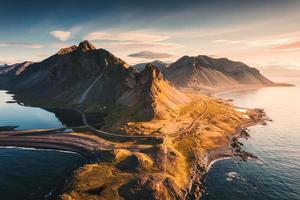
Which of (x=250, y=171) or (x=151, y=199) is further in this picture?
(x=250, y=171)

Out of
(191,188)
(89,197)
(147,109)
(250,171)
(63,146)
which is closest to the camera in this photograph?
(89,197)

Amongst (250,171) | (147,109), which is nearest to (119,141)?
(147,109)

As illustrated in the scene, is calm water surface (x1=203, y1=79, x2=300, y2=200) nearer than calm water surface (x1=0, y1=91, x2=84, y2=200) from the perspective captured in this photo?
No

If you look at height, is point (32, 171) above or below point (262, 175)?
above

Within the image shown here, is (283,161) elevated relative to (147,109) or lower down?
lower down

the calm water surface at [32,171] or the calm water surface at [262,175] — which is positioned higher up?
the calm water surface at [32,171]

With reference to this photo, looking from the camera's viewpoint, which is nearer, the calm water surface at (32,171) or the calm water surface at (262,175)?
the calm water surface at (32,171)

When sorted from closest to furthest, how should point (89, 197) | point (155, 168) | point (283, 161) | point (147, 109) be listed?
point (89, 197), point (155, 168), point (283, 161), point (147, 109)

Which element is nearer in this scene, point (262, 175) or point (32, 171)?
point (32, 171)

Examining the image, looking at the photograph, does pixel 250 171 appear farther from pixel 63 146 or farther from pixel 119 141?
pixel 63 146

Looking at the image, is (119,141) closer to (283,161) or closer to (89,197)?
(89,197)

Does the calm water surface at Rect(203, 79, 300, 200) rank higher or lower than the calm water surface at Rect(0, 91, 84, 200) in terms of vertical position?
lower
